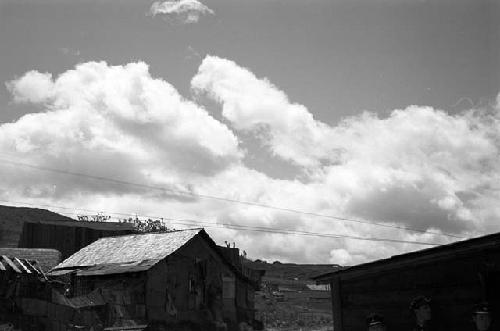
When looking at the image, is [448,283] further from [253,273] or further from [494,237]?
[253,273]

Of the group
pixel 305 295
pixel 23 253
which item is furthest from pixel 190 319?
pixel 305 295

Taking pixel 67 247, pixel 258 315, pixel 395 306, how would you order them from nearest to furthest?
pixel 395 306 → pixel 67 247 → pixel 258 315

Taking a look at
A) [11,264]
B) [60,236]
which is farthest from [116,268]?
[60,236]

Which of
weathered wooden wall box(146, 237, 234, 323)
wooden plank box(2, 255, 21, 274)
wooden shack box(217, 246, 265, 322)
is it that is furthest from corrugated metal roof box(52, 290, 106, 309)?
wooden shack box(217, 246, 265, 322)

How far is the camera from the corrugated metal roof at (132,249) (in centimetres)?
3050

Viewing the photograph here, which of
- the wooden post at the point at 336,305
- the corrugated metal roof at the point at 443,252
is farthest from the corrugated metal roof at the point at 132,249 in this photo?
the corrugated metal roof at the point at 443,252

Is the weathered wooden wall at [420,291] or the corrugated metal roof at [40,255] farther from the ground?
the corrugated metal roof at [40,255]

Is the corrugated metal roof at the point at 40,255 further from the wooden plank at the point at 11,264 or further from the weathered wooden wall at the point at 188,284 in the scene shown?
the wooden plank at the point at 11,264

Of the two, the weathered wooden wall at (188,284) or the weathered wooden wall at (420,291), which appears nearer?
the weathered wooden wall at (420,291)

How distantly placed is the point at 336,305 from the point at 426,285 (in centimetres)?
328

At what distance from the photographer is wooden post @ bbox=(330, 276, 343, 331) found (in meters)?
15.5

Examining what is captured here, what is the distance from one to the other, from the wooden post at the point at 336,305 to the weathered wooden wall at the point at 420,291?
3cm

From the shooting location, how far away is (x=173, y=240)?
31.6m

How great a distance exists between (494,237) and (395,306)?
11.6 feet
